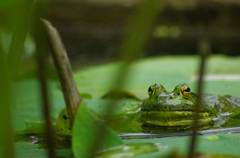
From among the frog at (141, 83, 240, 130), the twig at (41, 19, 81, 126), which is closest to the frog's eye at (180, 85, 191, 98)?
the frog at (141, 83, 240, 130)

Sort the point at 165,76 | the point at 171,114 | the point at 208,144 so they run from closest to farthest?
the point at 208,144
the point at 171,114
the point at 165,76

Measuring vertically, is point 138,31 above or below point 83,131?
above

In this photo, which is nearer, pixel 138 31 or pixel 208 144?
pixel 138 31

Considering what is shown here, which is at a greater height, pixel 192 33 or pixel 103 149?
pixel 192 33

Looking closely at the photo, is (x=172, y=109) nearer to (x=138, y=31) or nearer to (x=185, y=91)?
(x=185, y=91)

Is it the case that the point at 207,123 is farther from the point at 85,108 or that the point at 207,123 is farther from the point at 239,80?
the point at 239,80

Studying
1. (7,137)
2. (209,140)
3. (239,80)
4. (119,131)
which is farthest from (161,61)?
(7,137)

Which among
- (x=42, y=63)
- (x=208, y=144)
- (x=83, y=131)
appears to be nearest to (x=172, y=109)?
(x=208, y=144)

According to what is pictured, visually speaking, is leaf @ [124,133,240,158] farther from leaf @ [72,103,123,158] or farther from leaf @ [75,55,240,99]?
leaf @ [75,55,240,99]
